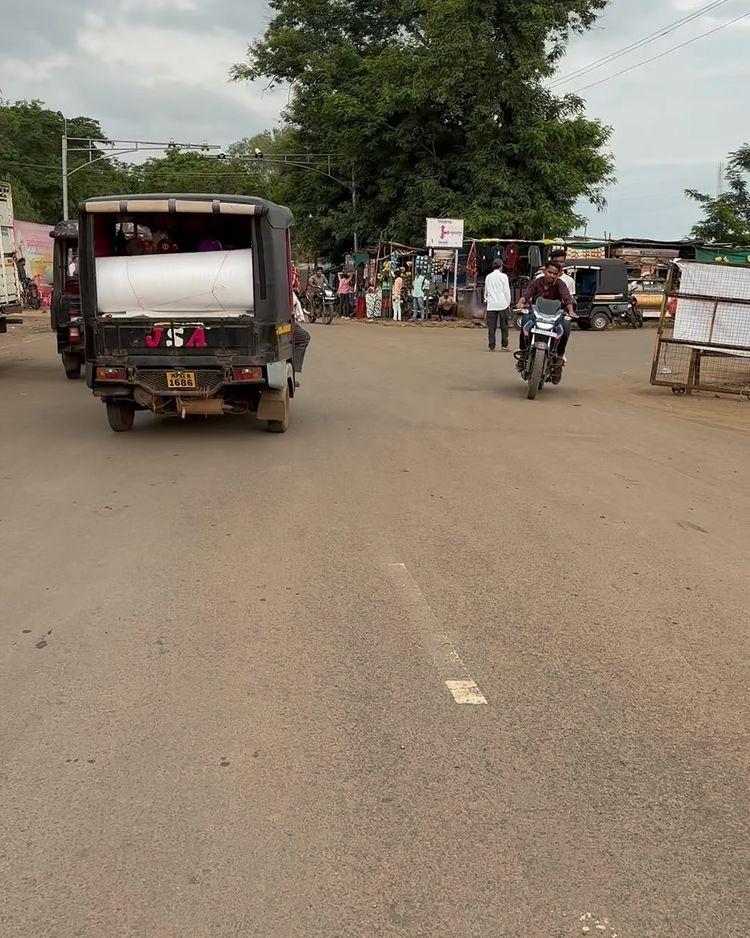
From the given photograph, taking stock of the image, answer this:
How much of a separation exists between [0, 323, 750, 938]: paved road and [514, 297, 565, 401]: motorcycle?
4835 mm

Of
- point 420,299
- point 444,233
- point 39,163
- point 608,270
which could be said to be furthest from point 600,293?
point 39,163

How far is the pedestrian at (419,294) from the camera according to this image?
33.1 m

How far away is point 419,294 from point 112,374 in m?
24.4

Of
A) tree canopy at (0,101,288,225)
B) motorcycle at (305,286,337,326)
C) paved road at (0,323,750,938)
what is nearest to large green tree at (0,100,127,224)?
tree canopy at (0,101,288,225)

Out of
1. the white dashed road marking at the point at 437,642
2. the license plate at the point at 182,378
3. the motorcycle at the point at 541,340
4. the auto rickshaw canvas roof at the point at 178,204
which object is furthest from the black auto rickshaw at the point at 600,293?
the white dashed road marking at the point at 437,642

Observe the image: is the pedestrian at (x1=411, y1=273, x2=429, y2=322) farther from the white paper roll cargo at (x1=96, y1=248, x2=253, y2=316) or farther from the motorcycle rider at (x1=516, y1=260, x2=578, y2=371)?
the white paper roll cargo at (x1=96, y1=248, x2=253, y2=316)

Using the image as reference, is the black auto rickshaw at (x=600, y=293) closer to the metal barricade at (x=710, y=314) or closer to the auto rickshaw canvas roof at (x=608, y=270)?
the auto rickshaw canvas roof at (x=608, y=270)

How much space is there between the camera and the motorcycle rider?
13.5 metres

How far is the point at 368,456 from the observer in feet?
30.0

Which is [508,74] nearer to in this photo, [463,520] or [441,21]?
[441,21]

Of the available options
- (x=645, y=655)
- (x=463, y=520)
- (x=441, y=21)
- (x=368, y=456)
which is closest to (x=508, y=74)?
(x=441, y=21)

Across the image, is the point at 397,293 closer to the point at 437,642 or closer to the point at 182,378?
the point at 182,378

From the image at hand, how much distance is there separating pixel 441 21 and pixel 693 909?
35.8 meters

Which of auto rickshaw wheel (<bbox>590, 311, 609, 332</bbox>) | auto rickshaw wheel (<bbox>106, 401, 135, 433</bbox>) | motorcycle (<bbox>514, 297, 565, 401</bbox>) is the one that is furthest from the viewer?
auto rickshaw wheel (<bbox>590, 311, 609, 332</bbox>)
